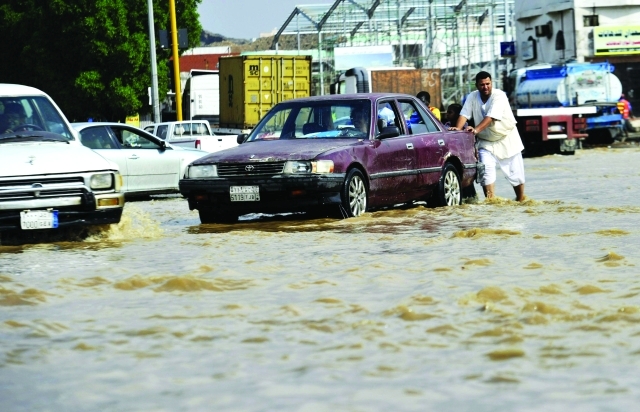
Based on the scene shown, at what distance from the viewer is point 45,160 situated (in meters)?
11.4

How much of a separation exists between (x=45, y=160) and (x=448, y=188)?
5.38 meters

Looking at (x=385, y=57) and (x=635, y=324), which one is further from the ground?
(x=385, y=57)

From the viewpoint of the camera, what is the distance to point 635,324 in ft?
21.1

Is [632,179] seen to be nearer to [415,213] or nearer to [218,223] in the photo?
[415,213]

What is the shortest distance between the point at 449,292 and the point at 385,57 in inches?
2268

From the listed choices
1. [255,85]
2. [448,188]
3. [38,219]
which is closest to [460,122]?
[448,188]

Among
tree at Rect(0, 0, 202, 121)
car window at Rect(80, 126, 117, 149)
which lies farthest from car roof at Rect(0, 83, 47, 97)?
tree at Rect(0, 0, 202, 121)

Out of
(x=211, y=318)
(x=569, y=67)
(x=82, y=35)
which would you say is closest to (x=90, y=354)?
(x=211, y=318)

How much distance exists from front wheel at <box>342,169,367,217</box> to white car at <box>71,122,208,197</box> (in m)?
6.20

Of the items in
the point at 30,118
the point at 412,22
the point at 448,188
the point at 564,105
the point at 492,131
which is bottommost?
the point at 448,188

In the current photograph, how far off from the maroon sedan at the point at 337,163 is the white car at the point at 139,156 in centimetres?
490

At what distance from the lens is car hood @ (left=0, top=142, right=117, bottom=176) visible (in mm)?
11211

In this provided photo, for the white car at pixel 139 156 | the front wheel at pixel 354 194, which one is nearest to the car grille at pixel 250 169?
the front wheel at pixel 354 194

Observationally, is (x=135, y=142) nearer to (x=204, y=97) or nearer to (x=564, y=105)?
(x=564, y=105)
